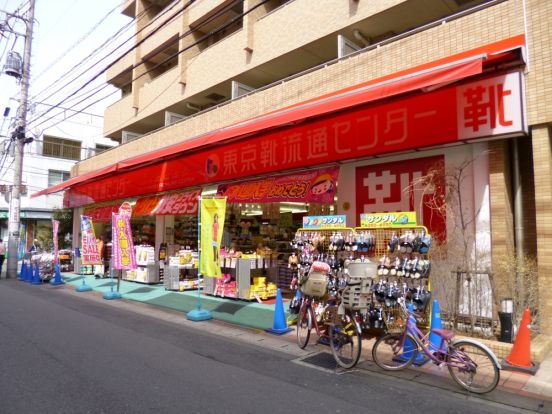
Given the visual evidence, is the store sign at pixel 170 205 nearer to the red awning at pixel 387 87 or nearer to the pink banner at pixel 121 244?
the pink banner at pixel 121 244

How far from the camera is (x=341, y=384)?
5359 mm

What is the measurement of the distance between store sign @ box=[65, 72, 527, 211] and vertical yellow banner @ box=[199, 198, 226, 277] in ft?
8.49

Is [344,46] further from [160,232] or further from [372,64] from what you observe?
[160,232]

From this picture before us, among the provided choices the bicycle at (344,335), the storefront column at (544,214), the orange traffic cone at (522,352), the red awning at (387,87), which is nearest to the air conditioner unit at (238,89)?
the red awning at (387,87)

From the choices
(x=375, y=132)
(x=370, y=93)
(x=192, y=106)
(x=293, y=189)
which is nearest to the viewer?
(x=370, y=93)

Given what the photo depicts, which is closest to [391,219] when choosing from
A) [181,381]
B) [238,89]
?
[181,381]

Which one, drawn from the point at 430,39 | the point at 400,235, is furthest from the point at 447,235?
the point at 430,39

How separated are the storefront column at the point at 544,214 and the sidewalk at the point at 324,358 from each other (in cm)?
109

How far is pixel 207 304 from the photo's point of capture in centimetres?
1146

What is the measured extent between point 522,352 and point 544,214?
2.87 meters

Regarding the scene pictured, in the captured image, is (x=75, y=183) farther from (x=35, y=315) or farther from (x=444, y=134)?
(x=444, y=134)

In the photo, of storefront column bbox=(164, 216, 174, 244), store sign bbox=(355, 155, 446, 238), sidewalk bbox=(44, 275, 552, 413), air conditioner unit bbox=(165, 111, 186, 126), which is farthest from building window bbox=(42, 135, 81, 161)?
store sign bbox=(355, 155, 446, 238)

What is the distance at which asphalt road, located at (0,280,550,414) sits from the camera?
452 centimetres

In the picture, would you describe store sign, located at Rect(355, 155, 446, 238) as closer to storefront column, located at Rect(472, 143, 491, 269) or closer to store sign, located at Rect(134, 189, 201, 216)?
storefront column, located at Rect(472, 143, 491, 269)
